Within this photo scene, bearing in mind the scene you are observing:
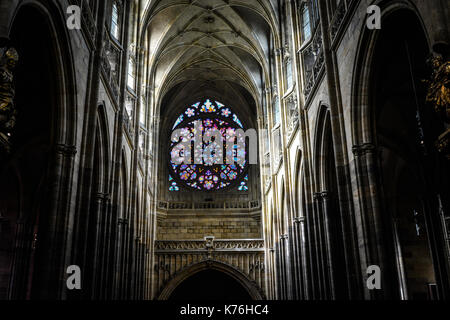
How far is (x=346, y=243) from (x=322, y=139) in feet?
13.7

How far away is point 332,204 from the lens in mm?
14266

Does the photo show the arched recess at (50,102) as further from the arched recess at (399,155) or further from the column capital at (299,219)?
the column capital at (299,219)

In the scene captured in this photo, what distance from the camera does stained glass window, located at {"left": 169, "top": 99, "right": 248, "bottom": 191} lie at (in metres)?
29.8

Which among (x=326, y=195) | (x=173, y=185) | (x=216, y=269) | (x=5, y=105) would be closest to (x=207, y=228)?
(x=216, y=269)

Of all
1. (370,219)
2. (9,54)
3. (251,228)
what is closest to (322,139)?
(370,219)

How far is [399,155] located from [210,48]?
15.2m

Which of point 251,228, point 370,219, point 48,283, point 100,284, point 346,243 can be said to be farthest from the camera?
point 251,228

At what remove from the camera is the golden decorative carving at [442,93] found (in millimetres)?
5352

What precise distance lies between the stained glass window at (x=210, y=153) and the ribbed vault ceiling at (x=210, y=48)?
1.06m

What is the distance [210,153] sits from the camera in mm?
30609

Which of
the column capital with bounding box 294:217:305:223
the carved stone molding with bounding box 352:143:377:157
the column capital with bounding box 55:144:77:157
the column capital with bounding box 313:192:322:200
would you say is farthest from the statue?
the column capital with bounding box 294:217:305:223

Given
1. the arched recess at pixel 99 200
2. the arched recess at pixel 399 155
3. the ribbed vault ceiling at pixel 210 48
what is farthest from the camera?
the ribbed vault ceiling at pixel 210 48

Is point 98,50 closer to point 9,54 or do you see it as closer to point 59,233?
point 59,233

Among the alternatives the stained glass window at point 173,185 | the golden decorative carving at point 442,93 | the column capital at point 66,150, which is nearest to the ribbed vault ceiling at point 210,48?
the stained glass window at point 173,185
